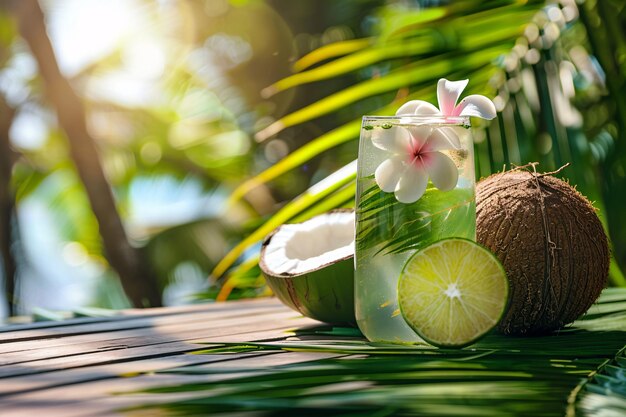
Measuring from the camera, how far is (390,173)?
70 cm

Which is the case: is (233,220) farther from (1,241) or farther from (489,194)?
(489,194)

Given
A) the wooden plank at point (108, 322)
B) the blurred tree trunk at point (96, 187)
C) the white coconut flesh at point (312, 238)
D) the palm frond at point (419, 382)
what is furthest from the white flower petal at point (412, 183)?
the blurred tree trunk at point (96, 187)

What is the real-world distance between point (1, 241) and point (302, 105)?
1.89 m

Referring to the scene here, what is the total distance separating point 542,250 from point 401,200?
166mm

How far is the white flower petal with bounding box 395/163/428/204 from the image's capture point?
696 millimetres

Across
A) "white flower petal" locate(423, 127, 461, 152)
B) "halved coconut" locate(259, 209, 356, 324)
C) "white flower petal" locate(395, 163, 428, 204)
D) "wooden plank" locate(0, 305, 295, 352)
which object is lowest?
"wooden plank" locate(0, 305, 295, 352)

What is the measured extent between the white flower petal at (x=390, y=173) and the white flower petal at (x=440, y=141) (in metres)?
0.03

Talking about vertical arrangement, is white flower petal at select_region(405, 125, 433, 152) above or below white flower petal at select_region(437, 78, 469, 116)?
below

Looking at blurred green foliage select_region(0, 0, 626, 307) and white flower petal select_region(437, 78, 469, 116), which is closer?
white flower petal select_region(437, 78, 469, 116)

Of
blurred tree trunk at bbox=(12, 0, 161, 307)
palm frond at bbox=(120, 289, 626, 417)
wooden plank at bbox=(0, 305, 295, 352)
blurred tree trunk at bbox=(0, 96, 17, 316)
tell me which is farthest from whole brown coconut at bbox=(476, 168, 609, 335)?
blurred tree trunk at bbox=(0, 96, 17, 316)

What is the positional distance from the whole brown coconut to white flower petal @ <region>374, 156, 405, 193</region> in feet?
0.47

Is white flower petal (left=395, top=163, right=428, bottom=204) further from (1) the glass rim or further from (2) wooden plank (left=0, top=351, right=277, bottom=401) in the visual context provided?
(2) wooden plank (left=0, top=351, right=277, bottom=401)

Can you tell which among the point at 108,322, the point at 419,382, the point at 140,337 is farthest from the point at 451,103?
the point at 108,322

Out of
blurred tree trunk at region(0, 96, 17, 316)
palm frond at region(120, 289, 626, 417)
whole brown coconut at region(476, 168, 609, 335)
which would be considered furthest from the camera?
blurred tree trunk at region(0, 96, 17, 316)
